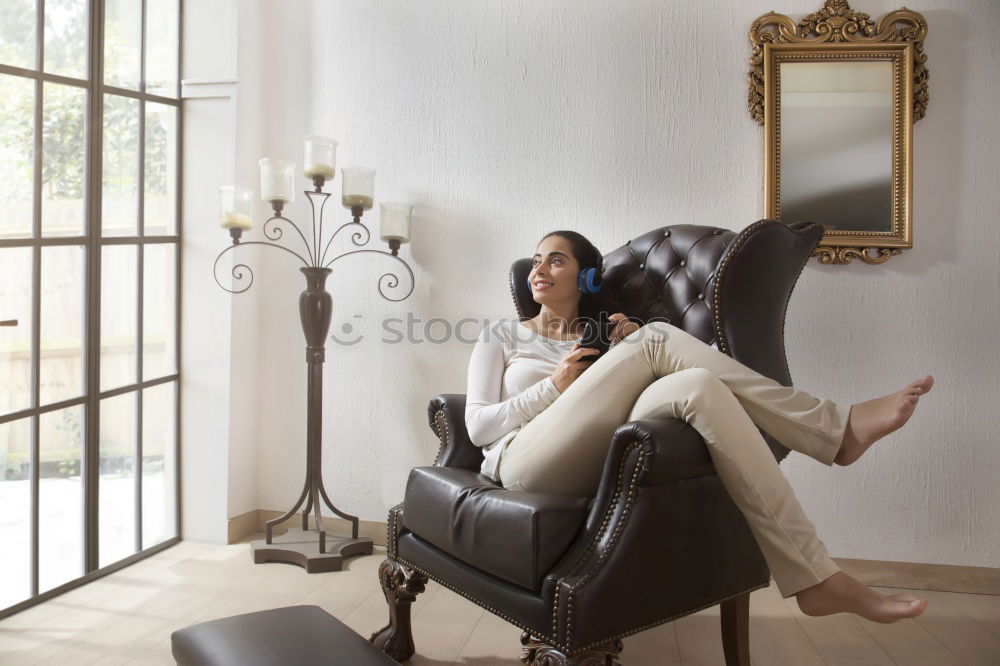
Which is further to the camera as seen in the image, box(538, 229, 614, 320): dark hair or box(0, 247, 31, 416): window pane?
box(538, 229, 614, 320): dark hair

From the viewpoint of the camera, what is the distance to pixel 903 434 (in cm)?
282

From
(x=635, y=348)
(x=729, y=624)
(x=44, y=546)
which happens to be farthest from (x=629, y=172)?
(x=44, y=546)

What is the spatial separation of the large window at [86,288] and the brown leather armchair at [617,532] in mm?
1218

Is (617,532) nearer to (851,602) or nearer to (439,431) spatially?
(851,602)

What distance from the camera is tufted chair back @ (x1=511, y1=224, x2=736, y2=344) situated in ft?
7.85

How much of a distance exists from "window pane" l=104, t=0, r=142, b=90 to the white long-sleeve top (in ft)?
5.48

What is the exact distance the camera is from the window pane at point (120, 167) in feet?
9.32

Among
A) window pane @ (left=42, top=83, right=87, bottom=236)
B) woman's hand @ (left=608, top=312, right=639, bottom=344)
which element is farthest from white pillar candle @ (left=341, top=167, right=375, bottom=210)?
woman's hand @ (left=608, top=312, right=639, bottom=344)

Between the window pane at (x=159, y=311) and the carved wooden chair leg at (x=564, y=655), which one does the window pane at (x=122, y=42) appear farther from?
the carved wooden chair leg at (x=564, y=655)

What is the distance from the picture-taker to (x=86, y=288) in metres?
2.75

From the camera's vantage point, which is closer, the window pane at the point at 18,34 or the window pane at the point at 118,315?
the window pane at the point at 18,34

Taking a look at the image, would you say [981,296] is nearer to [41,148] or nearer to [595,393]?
[595,393]

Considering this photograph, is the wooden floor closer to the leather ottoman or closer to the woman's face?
the leather ottoman

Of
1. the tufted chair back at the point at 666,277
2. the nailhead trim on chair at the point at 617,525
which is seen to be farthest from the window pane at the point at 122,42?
the nailhead trim on chair at the point at 617,525
